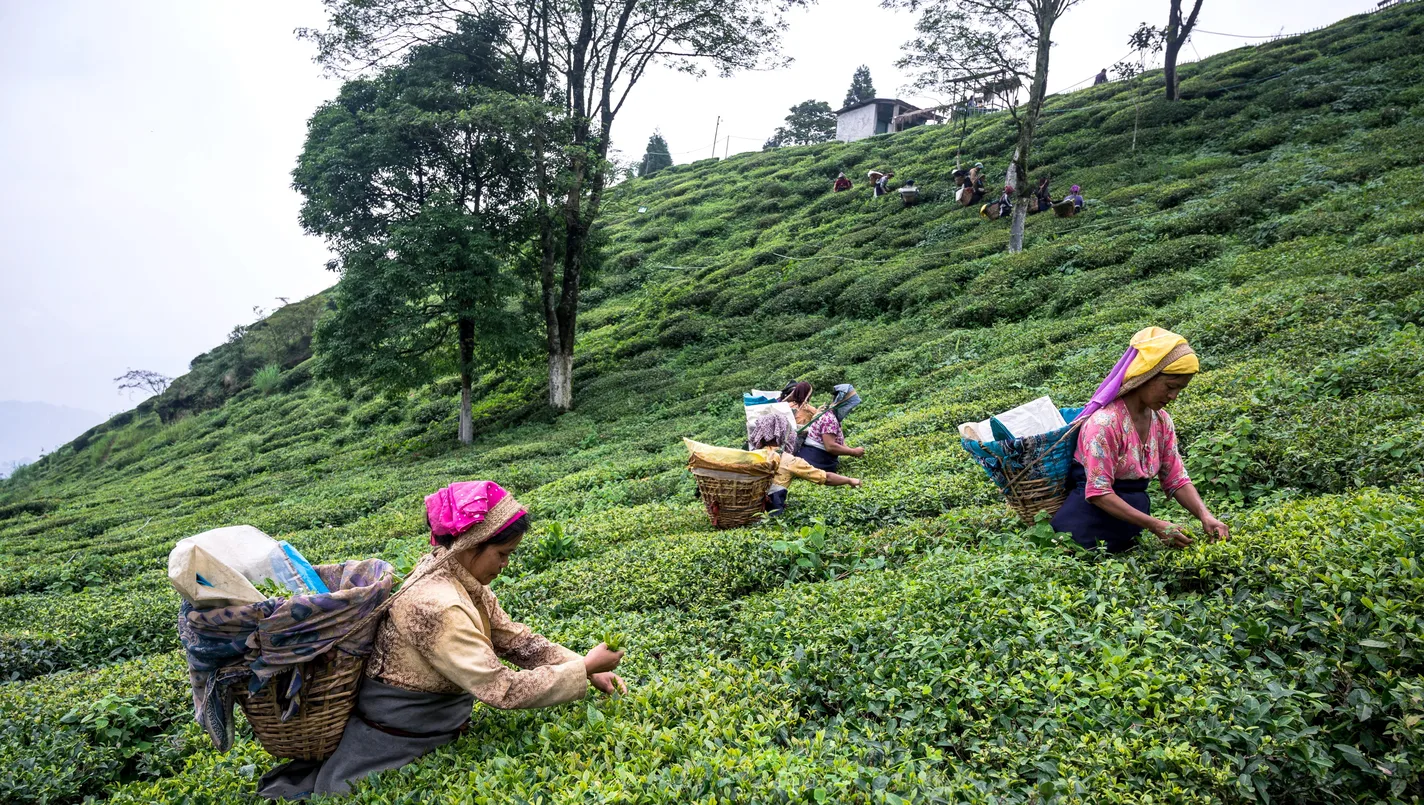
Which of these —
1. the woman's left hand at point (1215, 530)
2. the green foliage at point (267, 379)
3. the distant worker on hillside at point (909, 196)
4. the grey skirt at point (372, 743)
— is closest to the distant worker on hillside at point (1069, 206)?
the distant worker on hillside at point (909, 196)

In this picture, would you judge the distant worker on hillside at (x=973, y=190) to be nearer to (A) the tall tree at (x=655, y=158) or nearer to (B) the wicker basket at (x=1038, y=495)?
(B) the wicker basket at (x=1038, y=495)

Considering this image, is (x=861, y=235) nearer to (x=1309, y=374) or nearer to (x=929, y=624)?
(x=1309, y=374)

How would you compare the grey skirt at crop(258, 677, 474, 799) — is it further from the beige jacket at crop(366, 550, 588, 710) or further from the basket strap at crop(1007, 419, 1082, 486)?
the basket strap at crop(1007, 419, 1082, 486)

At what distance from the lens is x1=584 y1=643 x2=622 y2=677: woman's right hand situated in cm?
335

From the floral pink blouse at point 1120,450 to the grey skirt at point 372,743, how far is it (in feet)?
12.2

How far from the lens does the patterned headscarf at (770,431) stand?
7.57m

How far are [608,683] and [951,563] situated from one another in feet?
8.20

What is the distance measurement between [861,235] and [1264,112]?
1308cm

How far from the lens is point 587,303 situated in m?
33.0

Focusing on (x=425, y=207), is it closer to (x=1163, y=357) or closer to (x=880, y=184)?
(x=1163, y=357)

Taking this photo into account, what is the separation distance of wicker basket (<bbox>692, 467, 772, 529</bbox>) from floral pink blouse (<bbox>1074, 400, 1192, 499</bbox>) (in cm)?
312

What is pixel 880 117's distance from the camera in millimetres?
53625

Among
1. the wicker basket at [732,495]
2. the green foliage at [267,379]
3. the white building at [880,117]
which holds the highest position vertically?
the white building at [880,117]

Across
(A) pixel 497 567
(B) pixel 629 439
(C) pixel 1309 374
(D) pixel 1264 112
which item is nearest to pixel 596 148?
(B) pixel 629 439
